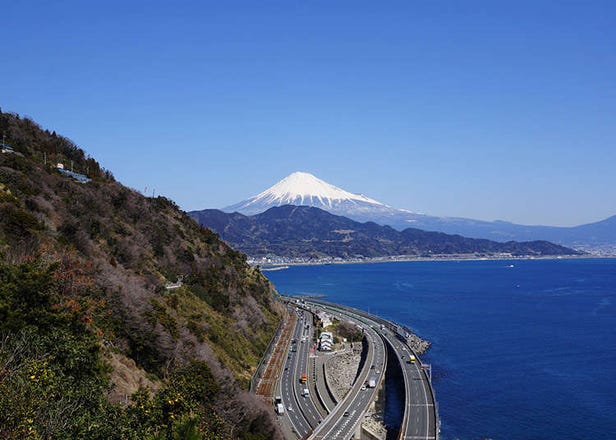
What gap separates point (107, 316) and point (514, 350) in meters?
47.9

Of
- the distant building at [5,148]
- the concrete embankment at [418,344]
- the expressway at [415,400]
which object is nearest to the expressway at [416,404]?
the expressway at [415,400]

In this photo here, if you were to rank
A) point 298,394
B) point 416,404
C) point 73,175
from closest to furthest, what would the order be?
point 416,404, point 298,394, point 73,175

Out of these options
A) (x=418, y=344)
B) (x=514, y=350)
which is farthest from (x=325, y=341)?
(x=514, y=350)

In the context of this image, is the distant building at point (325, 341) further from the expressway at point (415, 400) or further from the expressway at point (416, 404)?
the expressway at point (416, 404)

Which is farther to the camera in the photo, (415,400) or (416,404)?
(415,400)

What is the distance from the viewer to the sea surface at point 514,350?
35.7 metres

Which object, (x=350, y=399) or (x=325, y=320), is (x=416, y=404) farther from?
(x=325, y=320)

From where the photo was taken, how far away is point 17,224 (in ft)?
69.4

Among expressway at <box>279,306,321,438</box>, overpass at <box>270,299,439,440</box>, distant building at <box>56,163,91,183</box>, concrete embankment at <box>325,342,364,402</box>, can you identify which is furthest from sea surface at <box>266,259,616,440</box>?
distant building at <box>56,163,91,183</box>

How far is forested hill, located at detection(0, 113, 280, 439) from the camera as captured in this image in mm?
10516

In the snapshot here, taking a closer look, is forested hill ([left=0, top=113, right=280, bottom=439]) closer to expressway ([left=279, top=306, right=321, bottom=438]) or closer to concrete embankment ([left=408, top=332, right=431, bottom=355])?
expressway ([left=279, top=306, right=321, bottom=438])

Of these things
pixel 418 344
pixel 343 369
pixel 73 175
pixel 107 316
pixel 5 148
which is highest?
pixel 5 148

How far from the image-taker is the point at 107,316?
1906cm

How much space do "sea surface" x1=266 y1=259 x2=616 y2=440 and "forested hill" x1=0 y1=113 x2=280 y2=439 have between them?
17.3 m
